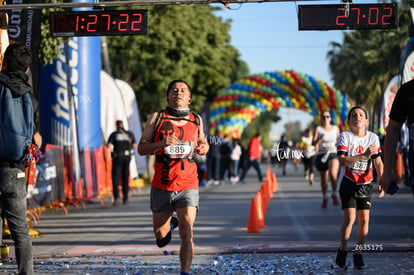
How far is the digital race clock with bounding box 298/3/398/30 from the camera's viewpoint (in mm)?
12164

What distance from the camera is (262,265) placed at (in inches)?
345

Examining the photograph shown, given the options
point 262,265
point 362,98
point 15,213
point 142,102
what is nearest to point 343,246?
point 262,265

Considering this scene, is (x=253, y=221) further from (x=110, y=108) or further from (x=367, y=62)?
(x=367, y=62)

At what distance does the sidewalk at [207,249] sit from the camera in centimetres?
866

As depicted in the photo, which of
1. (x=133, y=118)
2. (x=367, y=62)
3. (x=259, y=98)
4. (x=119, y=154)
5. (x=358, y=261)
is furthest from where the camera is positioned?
(x=367, y=62)

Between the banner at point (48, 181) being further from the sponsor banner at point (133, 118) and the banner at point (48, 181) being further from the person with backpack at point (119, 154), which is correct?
the sponsor banner at point (133, 118)

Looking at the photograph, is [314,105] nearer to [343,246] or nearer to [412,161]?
[343,246]

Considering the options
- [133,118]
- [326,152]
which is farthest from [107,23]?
[133,118]

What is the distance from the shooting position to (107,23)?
1232 centimetres

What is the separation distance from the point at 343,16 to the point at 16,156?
650 centimetres

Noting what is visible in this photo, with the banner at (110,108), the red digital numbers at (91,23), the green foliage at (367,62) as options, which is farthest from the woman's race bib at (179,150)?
the green foliage at (367,62)

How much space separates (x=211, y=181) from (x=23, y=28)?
20870mm

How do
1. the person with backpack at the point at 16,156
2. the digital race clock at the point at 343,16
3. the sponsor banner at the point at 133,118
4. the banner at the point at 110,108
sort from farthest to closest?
1. the sponsor banner at the point at 133,118
2. the banner at the point at 110,108
3. the digital race clock at the point at 343,16
4. the person with backpack at the point at 16,156

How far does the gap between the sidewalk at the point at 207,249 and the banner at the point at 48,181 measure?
16.1 inches
